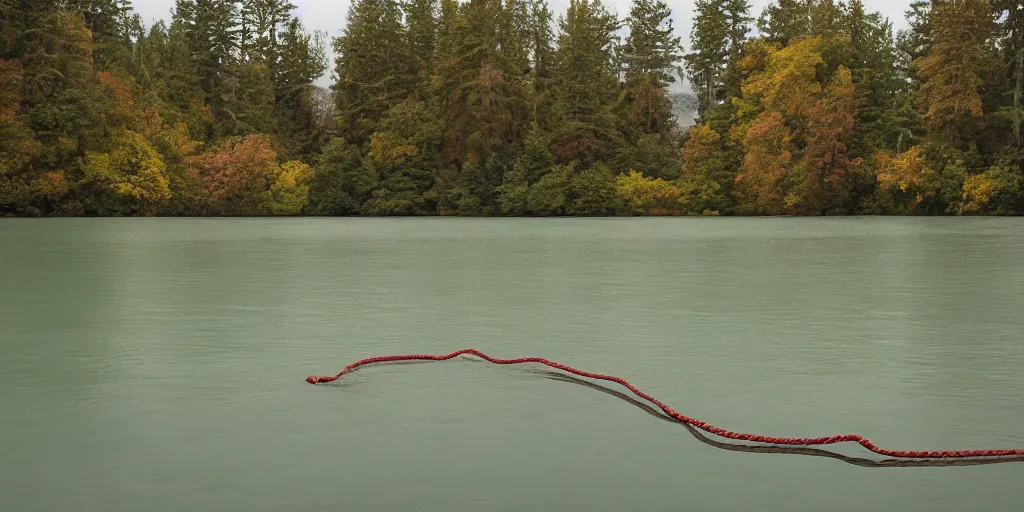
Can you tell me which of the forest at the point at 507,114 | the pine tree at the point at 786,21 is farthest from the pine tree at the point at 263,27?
the pine tree at the point at 786,21

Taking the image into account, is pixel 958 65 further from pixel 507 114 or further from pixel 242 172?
pixel 242 172

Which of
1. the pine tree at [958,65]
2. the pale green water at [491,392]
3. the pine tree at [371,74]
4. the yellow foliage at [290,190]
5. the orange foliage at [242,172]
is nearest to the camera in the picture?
the pale green water at [491,392]

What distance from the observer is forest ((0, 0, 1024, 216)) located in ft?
131

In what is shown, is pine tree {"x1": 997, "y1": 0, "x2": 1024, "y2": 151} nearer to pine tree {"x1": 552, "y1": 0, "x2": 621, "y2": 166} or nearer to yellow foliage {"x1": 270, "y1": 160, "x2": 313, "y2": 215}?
pine tree {"x1": 552, "y1": 0, "x2": 621, "y2": 166}

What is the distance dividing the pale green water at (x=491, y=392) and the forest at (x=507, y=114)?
1240 inches

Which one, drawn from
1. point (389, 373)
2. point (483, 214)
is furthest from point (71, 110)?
point (389, 373)

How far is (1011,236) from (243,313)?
18.6 m

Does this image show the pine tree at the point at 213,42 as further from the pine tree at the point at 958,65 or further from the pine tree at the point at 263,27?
the pine tree at the point at 958,65

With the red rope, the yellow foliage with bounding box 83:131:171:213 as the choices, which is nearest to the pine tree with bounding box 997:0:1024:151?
the yellow foliage with bounding box 83:131:171:213

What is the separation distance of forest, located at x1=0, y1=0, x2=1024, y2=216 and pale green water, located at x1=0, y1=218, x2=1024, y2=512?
31508mm

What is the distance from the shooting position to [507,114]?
4831 cm

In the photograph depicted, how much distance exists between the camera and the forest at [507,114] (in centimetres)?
4006

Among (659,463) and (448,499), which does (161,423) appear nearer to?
(448,499)

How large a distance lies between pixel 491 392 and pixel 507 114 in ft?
144
